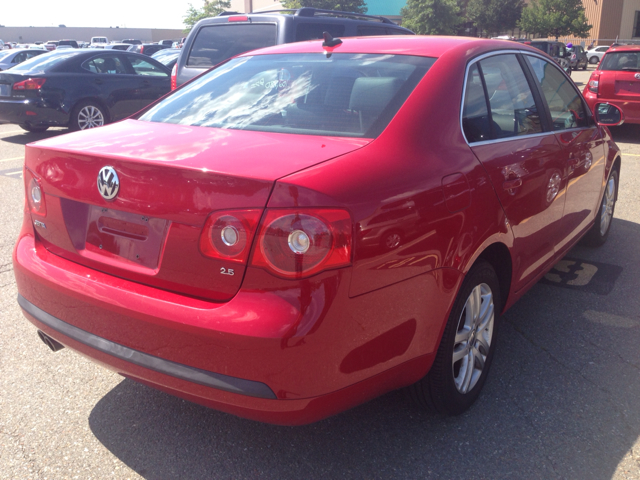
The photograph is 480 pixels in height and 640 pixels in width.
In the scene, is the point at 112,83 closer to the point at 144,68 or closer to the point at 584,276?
the point at 144,68

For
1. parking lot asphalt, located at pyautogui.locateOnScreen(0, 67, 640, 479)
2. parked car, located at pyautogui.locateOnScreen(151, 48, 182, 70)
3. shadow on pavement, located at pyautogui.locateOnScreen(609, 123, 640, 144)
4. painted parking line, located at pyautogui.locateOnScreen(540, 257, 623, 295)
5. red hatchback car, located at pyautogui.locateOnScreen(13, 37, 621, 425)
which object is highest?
parked car, located at pyautogui.locateOnScreen(151, 48, 182, 70)

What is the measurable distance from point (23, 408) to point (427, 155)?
2137 millimetres

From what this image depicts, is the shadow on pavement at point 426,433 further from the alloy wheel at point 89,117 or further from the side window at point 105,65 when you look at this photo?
the side window at point 105,65

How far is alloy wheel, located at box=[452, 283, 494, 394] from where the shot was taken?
2668 millimetres

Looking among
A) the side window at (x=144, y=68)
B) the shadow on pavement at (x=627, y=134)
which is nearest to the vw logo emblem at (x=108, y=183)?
the side window at (x=144, y=68)

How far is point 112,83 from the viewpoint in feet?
36.6

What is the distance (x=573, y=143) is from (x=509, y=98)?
761 millimetres

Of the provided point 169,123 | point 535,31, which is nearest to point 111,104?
point 169,123

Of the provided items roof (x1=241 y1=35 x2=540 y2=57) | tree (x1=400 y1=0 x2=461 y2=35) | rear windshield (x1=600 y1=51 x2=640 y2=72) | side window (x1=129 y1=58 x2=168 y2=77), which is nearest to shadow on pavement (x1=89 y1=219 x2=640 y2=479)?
roof (x1=241 y1=35 x2=540 y2=57)

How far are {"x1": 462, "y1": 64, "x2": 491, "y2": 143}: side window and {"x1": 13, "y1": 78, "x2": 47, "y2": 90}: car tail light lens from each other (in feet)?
31.1

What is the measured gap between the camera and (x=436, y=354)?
8.08 ft

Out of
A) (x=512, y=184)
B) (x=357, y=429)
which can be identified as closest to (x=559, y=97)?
(x=512, y=184)

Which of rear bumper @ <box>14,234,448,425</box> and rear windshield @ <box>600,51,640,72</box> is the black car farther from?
rear bumper @ <box>14,234,448,425</box>

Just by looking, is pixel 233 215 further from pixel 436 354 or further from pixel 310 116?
pixel 436 354
